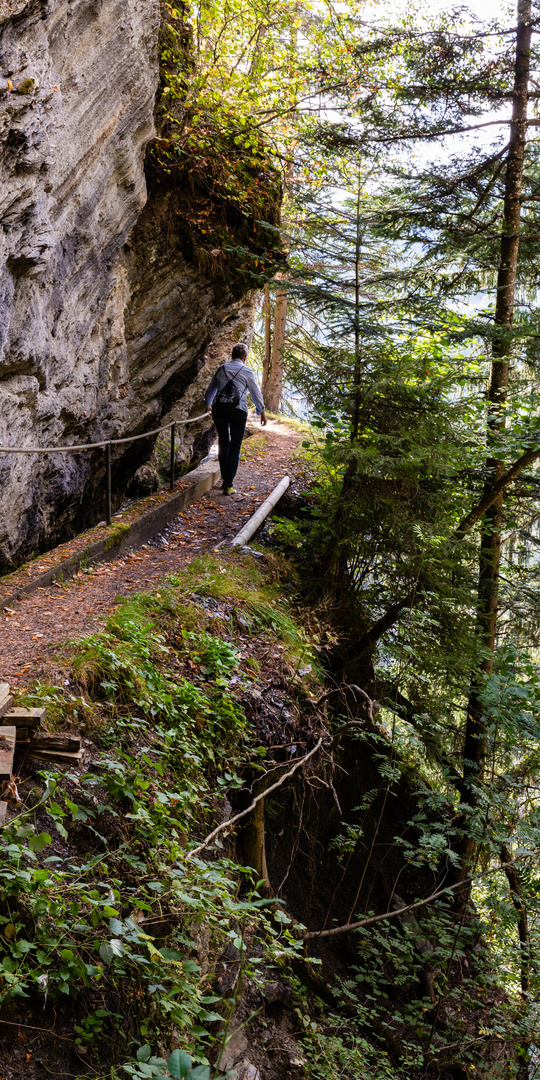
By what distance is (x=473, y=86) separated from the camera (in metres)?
8.51

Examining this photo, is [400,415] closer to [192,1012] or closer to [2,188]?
[2,188]

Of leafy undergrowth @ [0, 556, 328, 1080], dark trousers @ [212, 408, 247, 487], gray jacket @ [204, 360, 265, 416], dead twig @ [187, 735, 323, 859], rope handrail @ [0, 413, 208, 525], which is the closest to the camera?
leafy undergrowth @ [0, 556, 328, 1080]

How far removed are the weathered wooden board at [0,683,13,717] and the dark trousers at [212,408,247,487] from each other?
21.3 feet

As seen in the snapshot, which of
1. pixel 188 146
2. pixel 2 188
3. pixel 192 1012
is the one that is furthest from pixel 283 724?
pixel 188 146

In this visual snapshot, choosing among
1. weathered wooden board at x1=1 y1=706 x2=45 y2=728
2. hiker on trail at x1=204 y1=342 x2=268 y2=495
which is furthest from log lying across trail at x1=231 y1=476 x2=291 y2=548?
weathered wooden board at x1=1 y1=706 x2=45 y2=728

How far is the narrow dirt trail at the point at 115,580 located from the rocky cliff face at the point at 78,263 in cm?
88

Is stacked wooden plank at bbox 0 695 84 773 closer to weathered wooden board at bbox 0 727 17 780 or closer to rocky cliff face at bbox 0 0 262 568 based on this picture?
weathered wooden board at bbox 0 727 17 780

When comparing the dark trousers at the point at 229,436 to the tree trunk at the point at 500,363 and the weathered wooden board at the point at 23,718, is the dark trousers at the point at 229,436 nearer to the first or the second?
the tree trunk at the point at 500,363

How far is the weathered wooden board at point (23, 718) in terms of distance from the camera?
12.6ft

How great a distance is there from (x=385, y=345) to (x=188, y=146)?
14.9 feet

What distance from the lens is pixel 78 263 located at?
7289 millimetres

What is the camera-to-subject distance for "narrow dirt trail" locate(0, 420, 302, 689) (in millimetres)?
5105

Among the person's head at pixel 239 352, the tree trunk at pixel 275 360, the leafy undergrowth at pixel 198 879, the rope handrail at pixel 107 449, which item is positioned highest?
the tree trunk at pixel 275 360

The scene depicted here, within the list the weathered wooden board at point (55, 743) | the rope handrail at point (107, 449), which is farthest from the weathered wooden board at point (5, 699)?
the rope handrail at point (107, 449)
